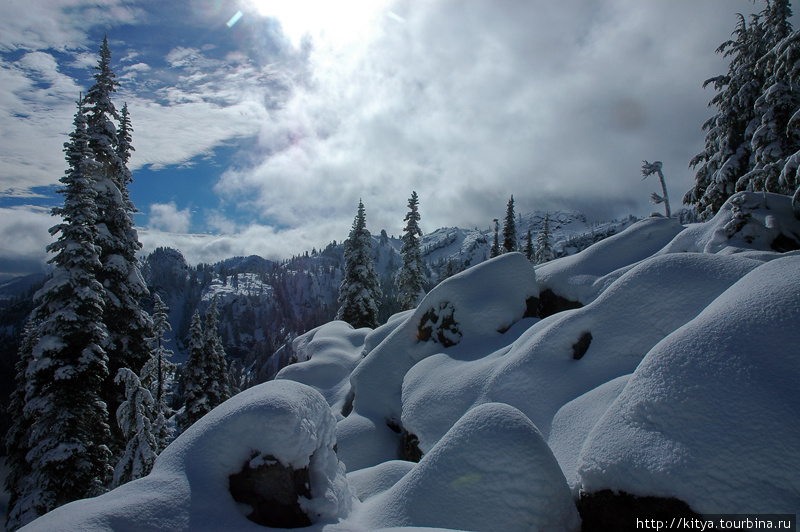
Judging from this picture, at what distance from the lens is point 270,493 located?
4656 millimetres

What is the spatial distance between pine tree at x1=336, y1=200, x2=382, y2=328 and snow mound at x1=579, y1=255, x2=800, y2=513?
80.2 ft

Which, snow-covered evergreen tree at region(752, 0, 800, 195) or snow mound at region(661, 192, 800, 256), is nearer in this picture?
snow mound at region(661, 192, 800, 256)

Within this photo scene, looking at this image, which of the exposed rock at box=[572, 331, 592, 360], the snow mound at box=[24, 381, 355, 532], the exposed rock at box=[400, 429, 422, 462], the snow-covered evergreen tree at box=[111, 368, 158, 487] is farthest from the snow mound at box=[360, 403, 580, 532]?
the snow-covered evergreen tree at box=[111, 368, 158, 487]

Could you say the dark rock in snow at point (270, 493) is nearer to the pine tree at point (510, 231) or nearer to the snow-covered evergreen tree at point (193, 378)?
the snow-covered evergreen tree at point (193, 378)

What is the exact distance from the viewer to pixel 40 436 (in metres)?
12.4

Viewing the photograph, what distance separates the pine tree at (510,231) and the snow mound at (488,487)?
32675mm

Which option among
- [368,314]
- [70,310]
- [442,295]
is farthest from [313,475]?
[368,314]

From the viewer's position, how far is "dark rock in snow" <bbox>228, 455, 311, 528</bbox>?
4.58 metres

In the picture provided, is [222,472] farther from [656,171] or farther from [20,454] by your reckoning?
[656,171]

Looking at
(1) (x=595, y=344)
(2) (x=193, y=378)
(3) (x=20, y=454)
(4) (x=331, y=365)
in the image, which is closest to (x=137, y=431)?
(4) (x=331, y=365)

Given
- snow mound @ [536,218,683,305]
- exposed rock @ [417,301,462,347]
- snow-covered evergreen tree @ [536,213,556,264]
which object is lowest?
exposed rock @ [417,301,462,347]

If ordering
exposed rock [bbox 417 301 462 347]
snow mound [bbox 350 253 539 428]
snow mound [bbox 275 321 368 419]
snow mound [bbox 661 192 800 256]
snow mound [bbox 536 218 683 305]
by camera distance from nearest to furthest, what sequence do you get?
snow mound [bbox 661 192 800 256] < snow mound [bbox 350 253 539 428] < snow mound [bbox 536 218 683 305] < exposed rock [bbox 417 301 462 347] < snow mound [bbox 275 321 368 419]

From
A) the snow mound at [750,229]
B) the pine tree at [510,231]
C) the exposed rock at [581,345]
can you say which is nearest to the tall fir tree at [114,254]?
the exposed rock at [581,345]

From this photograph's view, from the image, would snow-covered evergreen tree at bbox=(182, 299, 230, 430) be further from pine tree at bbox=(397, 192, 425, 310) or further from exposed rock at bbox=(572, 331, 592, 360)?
exposed rock at bbox=(572, 331, 592, 360)
